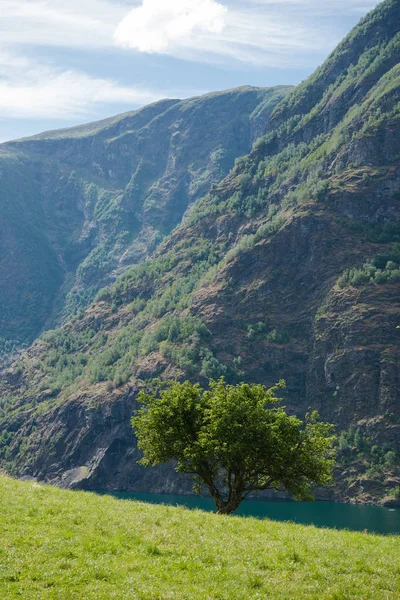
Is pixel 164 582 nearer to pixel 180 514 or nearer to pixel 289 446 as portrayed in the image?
pixel 180 514

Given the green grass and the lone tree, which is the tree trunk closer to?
the lone tree

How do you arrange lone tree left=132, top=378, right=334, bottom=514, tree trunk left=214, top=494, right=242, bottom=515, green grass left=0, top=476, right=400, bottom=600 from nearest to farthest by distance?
green grass left=0, top=476, right=400, bottom=600
lone tree left=132, top=378, right=334, bottom=514
tree trunk left=214, top=494, right=242, bottom=515

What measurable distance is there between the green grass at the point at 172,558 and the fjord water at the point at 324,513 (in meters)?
85.0

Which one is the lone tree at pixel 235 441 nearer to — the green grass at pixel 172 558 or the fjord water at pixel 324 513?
the green grass at pixel 172 558

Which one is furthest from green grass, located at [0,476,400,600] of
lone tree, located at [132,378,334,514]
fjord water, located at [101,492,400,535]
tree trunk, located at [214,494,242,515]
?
fjord water, located at [101,492,400,535]

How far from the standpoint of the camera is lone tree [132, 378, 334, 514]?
42344 mm

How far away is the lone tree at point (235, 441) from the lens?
4234cm

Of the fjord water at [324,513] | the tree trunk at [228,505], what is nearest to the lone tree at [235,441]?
the tree trunk at [228,505]

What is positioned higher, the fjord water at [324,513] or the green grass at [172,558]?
the green grass at [172,558]

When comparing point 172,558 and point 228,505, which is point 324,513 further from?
point 172,558

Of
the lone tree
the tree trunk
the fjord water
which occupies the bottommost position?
the fjord water

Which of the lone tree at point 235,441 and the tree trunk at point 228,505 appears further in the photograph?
the tree trunk at point 228,505

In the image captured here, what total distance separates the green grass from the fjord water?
279 ft

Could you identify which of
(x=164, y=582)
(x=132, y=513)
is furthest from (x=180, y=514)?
(x=164, y=582)
